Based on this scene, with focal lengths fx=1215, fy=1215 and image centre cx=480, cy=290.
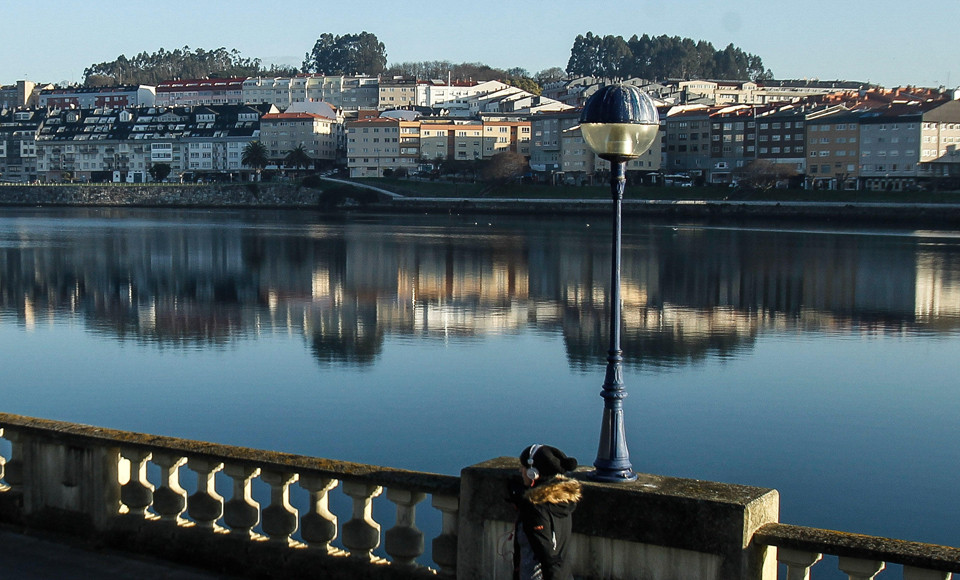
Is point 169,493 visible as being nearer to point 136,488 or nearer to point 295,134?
point 136,488

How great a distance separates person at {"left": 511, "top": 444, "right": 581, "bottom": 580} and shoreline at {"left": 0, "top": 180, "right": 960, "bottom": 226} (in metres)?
73.4

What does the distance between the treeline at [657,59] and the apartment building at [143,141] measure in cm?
6909

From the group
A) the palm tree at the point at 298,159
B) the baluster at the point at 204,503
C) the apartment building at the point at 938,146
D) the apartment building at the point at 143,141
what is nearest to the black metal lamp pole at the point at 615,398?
the baluster at the point at 204,503

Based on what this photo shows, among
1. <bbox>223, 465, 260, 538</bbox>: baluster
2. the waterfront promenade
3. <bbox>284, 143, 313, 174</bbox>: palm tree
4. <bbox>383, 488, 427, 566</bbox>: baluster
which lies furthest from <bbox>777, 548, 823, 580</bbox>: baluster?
<bbox>284, 143, 313, 174</bbox>: palm tree

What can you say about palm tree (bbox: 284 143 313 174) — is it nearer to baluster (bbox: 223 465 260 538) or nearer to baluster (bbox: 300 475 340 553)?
baluster (bbox: 223 465 260 538)

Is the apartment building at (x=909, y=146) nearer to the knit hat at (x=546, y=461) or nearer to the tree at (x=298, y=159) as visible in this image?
the tree at (x=298, y=159)

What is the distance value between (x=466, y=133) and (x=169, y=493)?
109039mm

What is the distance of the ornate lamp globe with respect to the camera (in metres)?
5.99

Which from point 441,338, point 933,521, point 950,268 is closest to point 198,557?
point 933,521

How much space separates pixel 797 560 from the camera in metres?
4.86

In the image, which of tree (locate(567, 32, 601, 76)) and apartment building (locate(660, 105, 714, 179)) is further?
tree (locate(567, 32, 601, 76))

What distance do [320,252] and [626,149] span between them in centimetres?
4141

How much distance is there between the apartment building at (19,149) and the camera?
133250 mm

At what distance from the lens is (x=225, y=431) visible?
591 inches
